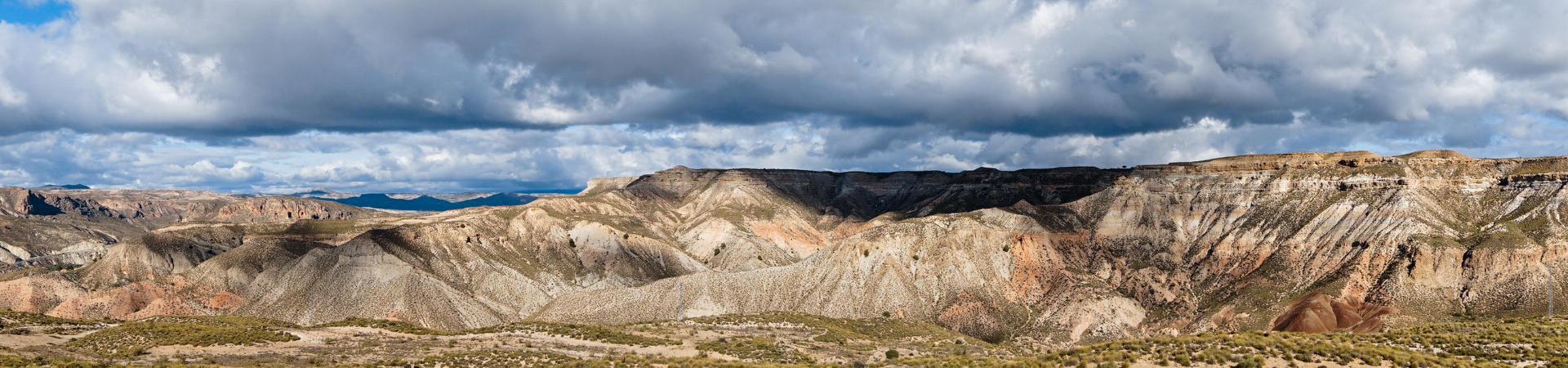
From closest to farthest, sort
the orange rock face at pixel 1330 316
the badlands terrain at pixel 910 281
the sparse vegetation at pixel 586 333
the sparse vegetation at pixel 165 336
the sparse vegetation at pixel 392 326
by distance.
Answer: the sparse vegetation at pixel 165 336 → the badlands terrain at pixel 910 281 → the sparse vegetation at pixel 586 333 → the sparse vegetation at pixel 392 326 → the orange rock face at pixel 1330 316

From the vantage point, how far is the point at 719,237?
179500 millimetres

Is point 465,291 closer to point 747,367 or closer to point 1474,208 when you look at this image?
point 747,367

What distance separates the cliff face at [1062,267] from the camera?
100688mm

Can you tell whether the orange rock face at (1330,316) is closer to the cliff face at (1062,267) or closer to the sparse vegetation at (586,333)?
the cliff face at (1062,267)

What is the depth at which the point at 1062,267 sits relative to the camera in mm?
119500

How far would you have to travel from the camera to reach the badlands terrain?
6938cm

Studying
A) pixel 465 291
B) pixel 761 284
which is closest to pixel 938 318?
pixel 761 284

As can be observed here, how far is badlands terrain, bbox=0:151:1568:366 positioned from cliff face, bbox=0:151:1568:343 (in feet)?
1.04

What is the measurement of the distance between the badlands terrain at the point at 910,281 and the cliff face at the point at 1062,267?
0.32 meters

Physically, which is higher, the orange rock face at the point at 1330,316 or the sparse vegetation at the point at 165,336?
the sparse vegetation at the point at 165,336

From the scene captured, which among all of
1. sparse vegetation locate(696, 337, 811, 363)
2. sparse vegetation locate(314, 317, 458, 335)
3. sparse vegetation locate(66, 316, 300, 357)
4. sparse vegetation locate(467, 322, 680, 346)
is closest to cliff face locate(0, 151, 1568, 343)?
sparse vegetation locate(467, 322, 680, 346)

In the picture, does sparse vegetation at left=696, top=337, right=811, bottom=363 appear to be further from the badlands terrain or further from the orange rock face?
the orange rock face

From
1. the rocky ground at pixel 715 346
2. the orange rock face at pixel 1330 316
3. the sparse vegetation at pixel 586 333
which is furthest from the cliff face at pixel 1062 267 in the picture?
the sparse vegetation at pixel 586 333

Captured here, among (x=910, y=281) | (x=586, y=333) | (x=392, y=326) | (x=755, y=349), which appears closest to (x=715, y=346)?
(x=755, y=349)
